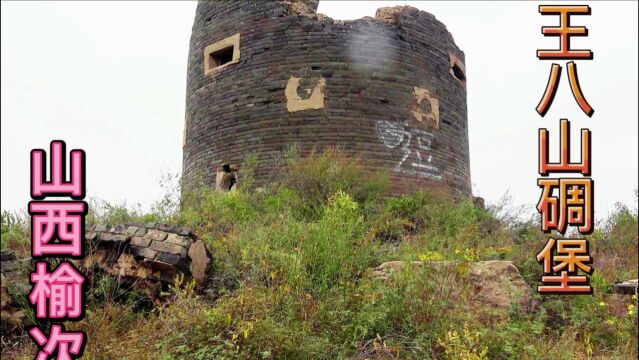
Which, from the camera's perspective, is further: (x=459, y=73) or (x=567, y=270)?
(x=459, y=73)

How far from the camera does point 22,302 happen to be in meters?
4.23

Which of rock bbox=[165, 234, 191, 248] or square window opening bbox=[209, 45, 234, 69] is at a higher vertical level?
square window opening bbox=[209, 45, 234, 69]

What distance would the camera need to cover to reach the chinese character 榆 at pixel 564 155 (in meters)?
4.99

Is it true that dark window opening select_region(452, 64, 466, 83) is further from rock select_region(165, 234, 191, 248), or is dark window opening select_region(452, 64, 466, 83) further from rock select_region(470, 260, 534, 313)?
rock select_region(165, 234, 191, 248)

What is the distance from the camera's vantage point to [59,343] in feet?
11.9

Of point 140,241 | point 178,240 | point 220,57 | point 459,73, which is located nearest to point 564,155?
point 178,240

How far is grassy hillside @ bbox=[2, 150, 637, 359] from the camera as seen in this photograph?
12.5 feet

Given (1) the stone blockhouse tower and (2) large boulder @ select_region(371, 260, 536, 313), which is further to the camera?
(1) the stone blockhouse tower

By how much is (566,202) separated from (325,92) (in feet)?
14.3

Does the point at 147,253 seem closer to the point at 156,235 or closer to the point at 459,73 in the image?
the point at 156,235

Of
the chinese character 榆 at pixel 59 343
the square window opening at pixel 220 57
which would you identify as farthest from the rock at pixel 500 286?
the square window opening at pixel 220 57

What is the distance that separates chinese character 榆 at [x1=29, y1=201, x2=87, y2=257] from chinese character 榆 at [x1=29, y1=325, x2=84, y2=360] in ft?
1.83

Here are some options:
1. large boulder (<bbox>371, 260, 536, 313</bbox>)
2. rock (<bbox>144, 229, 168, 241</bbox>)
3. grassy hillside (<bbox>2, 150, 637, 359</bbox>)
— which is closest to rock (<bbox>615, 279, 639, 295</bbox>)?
grassy hillside (<bbox>2, 150, 637, 359</bbox>)

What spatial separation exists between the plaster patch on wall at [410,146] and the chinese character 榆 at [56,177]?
535 centimetres
